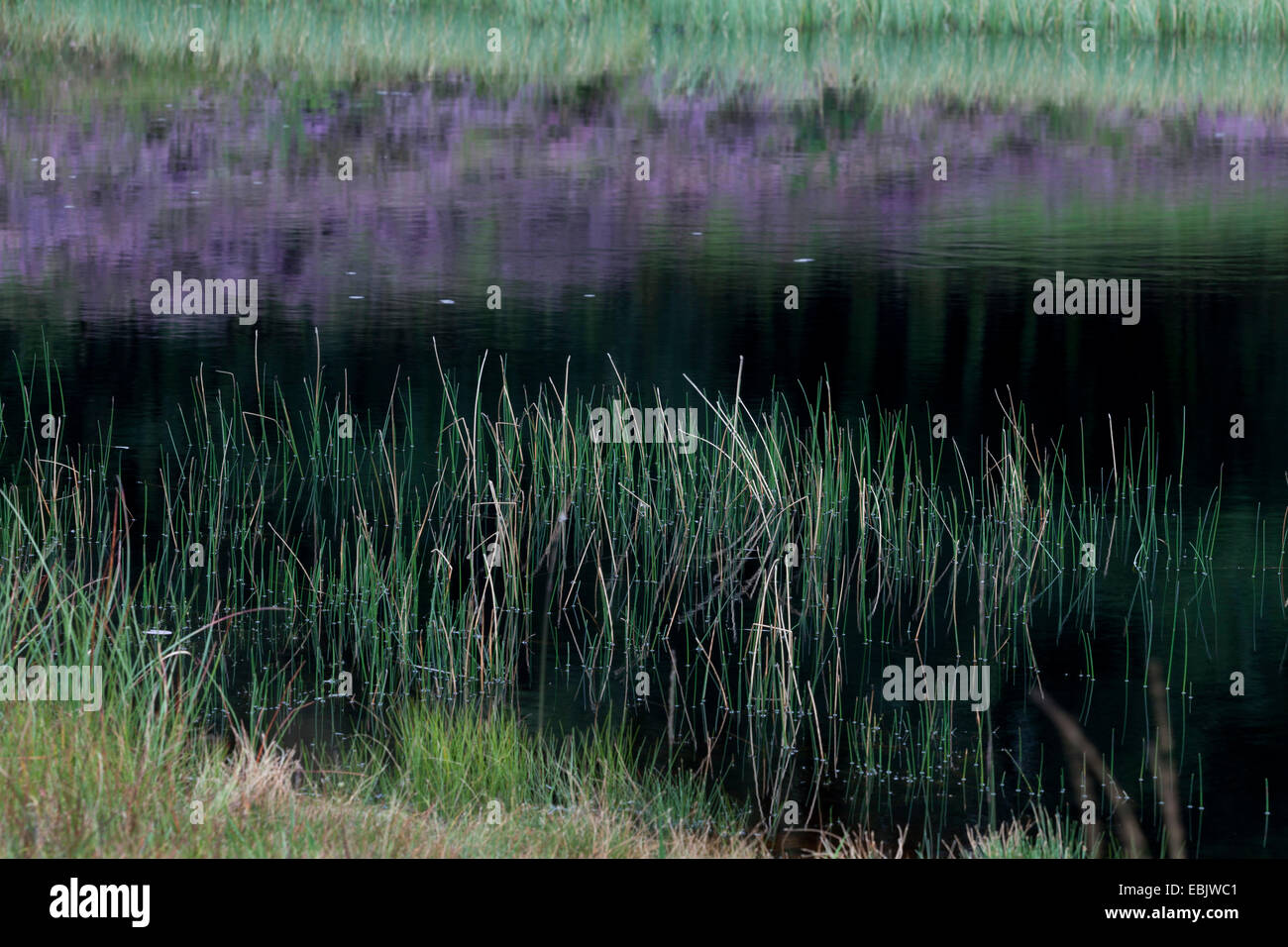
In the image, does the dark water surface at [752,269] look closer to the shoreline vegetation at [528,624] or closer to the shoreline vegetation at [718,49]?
the shoreline vegetation at [528,624]

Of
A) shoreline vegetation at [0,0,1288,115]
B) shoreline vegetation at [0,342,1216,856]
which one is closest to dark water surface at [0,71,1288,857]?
shoreline vegetation at [0,342,1216,856]

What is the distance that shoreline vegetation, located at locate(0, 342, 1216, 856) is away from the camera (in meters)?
3.83

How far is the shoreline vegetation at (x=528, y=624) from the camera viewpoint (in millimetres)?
3828

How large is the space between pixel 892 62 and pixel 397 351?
33.4 feet

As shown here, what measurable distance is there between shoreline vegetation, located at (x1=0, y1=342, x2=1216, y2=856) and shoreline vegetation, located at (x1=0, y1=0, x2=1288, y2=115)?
31.5ft

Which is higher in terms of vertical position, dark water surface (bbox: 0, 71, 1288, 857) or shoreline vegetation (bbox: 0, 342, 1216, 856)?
dark water surface (bbox: 0, 71, 1288, 857)

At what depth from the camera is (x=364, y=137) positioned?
46.5 feet

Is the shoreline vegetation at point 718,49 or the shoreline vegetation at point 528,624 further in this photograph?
the shoreline vegetation at point 718,49

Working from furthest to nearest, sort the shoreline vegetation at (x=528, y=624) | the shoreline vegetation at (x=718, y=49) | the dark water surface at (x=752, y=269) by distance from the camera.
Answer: the shoreline vegetation at (x=718, y=49) → the dark water surface at (x=752, y=269) → the shoreline vegetation at (x=528, y=624)

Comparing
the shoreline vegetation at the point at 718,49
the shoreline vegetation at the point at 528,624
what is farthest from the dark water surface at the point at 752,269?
the shoreline vegetation at the point at 718,49

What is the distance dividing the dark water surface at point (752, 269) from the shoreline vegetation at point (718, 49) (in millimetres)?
678

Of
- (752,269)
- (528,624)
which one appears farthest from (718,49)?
(528,624)

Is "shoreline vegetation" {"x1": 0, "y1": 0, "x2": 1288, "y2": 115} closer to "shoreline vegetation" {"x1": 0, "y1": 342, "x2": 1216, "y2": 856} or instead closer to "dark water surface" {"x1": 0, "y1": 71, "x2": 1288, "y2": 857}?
"dark water surface" {"x1": 0, "y1": 71, "x2": 1288, "y2": 857}

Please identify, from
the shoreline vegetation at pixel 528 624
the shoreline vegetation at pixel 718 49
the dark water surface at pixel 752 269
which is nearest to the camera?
the shoreline vegetation at pixel 528 624
